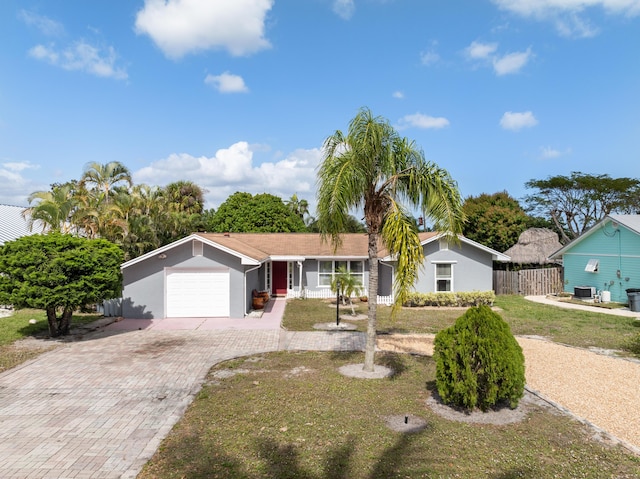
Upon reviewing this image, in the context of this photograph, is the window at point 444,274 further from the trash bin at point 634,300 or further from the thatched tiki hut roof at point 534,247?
the thatched tiki hut roof at point 534,247

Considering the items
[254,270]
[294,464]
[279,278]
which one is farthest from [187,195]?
[294,464]

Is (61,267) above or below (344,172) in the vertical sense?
below

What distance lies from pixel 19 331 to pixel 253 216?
85.9ft

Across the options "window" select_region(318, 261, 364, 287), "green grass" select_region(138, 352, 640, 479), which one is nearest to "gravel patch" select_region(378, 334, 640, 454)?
"green grass" select_region(138, 352, 640, 479)

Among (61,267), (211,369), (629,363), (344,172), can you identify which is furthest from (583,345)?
(61,267)

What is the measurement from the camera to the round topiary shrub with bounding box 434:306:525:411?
7477 millimetres

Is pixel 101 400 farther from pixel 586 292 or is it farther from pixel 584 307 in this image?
pixel 586 292

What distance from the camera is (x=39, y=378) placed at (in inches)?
386

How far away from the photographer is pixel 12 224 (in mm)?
27859

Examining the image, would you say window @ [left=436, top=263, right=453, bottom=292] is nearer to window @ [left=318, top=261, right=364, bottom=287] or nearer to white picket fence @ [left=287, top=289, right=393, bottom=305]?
window @ [left=318, top=261, right=364, bottom=287]

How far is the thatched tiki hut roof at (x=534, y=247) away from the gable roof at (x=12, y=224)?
103 ft

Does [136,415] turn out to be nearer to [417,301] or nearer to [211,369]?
[211,369]

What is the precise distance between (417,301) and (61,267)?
15.8 metres

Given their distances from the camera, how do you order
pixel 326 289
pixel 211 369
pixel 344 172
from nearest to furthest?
pixel 344 172, pixel 211 369, pixel 326 289
